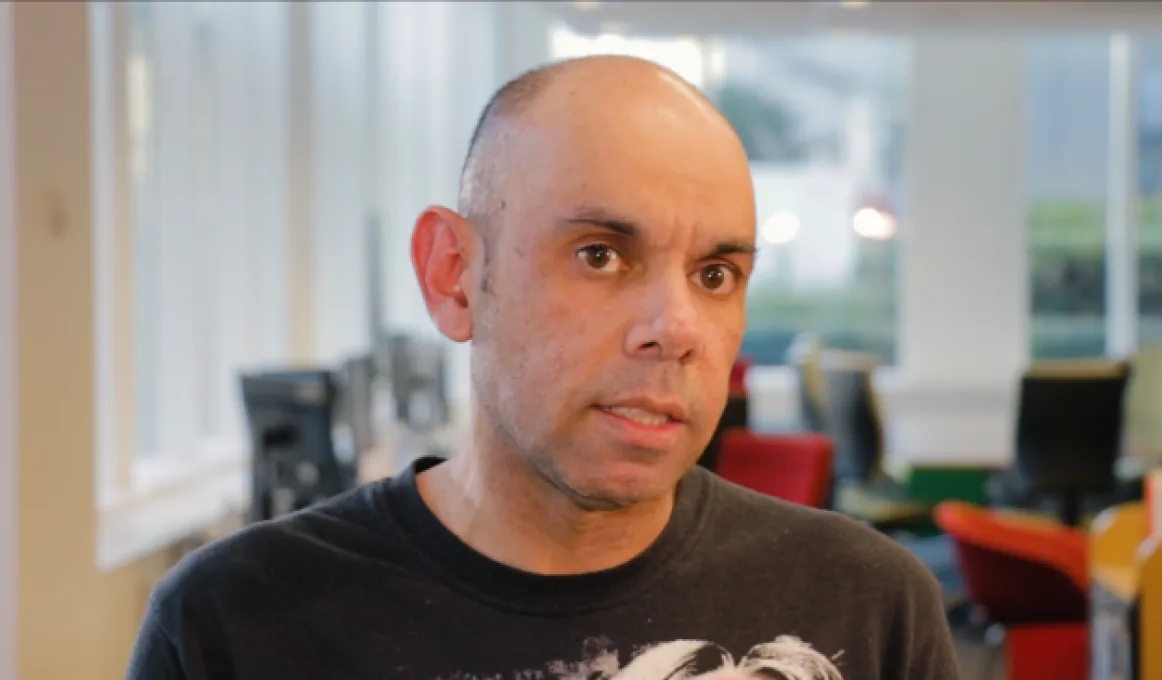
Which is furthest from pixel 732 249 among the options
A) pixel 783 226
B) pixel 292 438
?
pixel 783 226

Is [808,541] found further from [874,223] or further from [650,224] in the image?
[874,223]

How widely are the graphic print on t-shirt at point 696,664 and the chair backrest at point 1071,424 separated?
439 centimetres

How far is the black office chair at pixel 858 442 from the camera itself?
5.66 metres

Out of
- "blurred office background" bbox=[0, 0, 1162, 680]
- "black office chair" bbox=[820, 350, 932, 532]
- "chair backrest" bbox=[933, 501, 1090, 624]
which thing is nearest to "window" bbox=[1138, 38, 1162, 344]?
"blurred office background" bbox=[0, 0, 1162, 680]

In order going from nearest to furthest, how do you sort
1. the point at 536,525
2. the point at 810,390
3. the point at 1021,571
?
the point at 536,525
the point at 1021,571
the point at 810,390

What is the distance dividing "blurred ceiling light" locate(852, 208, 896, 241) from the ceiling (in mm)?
5953

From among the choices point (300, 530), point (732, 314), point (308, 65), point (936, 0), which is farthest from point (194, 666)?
point (308, 65)

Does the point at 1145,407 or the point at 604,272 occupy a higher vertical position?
the point at 604,272

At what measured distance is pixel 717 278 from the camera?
1.01 meters

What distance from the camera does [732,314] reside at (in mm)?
1015

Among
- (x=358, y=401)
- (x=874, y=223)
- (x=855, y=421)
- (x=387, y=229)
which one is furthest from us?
(x=874, y=223)

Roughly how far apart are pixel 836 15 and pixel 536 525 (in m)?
0.73

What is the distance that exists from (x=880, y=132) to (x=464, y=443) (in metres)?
7.23

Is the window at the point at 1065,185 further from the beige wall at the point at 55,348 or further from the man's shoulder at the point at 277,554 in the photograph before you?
the man's shoulder at the point at 277,554
